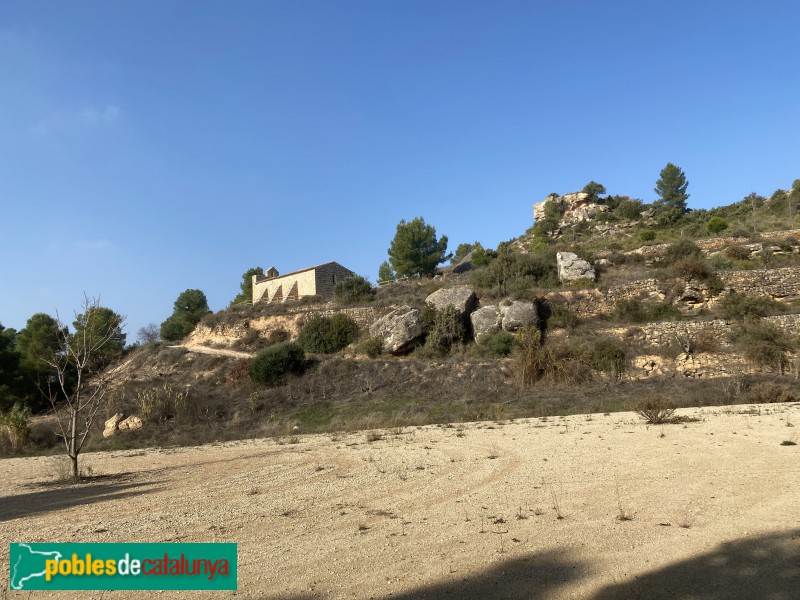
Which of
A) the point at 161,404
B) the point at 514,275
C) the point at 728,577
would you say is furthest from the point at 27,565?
the point at 514,275

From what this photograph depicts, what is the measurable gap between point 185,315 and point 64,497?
43.7 meters

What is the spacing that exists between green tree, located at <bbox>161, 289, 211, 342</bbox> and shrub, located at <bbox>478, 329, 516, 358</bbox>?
26.3m

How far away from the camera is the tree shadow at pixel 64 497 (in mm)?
→ 7176

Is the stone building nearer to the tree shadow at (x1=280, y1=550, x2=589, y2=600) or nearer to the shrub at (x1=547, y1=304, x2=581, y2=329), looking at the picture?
the shrub at (x1=547, y1=304, x2=581, y2=329)

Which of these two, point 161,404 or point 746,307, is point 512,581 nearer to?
point 161,404

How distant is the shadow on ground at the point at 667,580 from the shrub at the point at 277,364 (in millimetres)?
23461

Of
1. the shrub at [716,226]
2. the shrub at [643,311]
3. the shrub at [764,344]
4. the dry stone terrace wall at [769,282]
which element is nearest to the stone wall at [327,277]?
the shrub at [643,311]

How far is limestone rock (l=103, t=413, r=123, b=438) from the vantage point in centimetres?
2023

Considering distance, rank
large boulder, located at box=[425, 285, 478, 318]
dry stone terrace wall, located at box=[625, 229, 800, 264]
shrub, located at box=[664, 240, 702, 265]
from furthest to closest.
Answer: shrub, located at box=[664, 240, 702, 265] < dry stone terrace wall, located at box=[625, 229, 800, 264] < large boulder, located at box=[425, 285, 478, 318]

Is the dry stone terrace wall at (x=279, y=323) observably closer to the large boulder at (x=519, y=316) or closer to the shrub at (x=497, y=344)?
the shrub at (x=497, y=344)

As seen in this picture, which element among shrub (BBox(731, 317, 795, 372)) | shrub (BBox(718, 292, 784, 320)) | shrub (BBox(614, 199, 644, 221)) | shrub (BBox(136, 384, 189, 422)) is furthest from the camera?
shrub (BBox(614, 199, 644, 221))

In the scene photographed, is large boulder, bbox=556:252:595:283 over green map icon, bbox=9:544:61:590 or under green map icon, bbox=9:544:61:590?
over

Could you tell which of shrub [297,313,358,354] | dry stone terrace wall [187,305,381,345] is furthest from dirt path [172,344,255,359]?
shrub [297,313,358,354]

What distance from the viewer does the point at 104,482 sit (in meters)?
9.75
